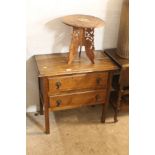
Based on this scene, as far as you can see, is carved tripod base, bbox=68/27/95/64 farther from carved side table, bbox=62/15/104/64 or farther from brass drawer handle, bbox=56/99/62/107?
brass drawer handle, bbox=56/99/62/107

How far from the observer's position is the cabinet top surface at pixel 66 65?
1665mm

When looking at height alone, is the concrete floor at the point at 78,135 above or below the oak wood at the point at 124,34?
below

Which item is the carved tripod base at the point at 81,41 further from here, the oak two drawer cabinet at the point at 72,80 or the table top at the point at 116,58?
the table top at the point at 116,58

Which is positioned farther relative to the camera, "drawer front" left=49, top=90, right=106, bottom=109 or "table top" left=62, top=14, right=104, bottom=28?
"drawer front" left=49, top=90, right=106, bottom=109

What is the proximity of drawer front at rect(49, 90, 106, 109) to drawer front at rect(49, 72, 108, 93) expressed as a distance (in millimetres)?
54

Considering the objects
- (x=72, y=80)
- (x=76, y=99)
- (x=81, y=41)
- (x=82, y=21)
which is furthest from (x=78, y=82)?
(x=82, y=21)

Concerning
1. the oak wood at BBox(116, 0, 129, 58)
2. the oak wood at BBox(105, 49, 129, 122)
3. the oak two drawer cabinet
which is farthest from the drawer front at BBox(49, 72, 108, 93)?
the oak wood at BBox(116, 0, 129, 58)

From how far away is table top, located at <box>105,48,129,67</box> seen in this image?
1.79 m

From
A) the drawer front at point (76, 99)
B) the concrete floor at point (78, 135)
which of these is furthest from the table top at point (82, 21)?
the concrete floor at point (78, 135)

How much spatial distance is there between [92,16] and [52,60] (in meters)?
0.48

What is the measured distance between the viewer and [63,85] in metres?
1.72

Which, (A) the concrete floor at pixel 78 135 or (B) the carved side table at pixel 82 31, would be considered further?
(A) the concrete floor at pixel 78 135

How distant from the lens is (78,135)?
1.92m
